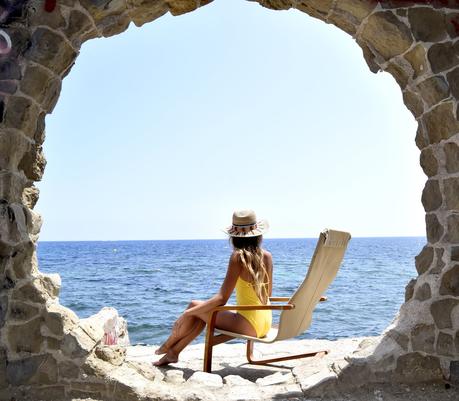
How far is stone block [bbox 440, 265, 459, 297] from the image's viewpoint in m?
3.86

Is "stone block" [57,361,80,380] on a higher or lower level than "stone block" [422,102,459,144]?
lower

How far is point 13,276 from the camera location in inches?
149

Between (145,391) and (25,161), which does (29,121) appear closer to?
(25,161)

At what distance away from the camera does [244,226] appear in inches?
177

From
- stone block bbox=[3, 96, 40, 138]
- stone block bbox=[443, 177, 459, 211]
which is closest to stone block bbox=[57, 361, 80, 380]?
stone block bbox=[3, 96, 40, 138]

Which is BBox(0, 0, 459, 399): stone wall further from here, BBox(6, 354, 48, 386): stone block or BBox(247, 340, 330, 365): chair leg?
BBox(247, 340, 330, 365): chair leg

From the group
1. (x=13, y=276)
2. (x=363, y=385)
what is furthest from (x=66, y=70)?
(x=363, y=385)

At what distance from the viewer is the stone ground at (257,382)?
374 centimetres

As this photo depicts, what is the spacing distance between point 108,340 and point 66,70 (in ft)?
10.8

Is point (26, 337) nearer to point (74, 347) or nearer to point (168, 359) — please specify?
point (74, 347)

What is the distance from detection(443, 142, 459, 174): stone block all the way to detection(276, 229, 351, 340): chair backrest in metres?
0.90

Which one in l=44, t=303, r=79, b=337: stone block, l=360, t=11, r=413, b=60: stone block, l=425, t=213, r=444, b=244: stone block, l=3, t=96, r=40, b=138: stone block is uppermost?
l=360, t=11, r=413, b=60: stone block

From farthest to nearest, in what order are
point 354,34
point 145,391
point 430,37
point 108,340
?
1. point 108,340
2. point 354,34
3. point 430,37
4. point 145,391

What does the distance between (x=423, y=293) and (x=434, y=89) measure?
4.75 feet
